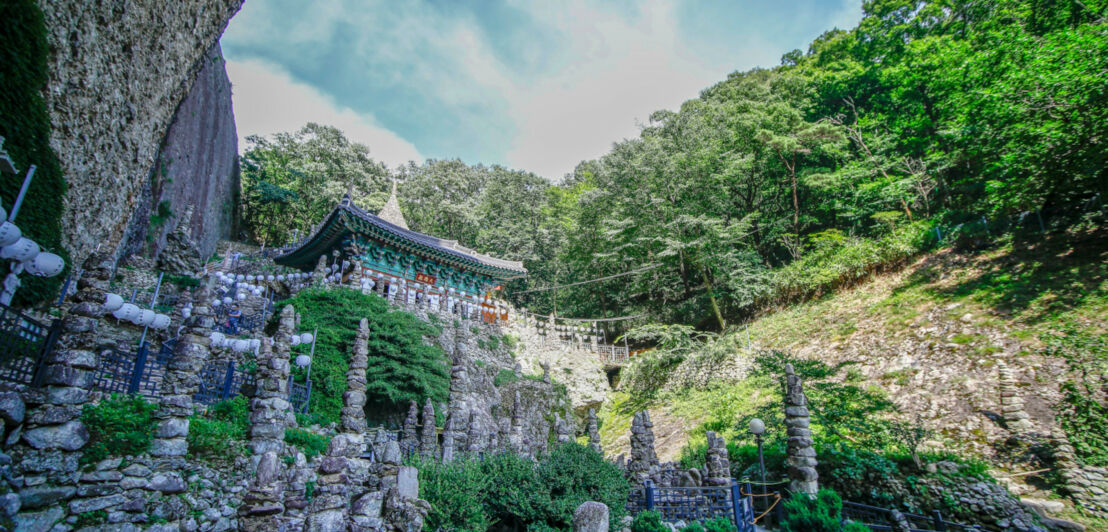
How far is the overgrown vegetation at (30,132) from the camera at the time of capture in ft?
23.2

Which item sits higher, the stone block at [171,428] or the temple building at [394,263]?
the temple building at [394,263]

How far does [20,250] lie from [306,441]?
5.52m

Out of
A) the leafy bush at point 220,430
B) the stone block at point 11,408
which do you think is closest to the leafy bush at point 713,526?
the leafy bush at point 220,430

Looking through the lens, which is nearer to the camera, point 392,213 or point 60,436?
point 60,436

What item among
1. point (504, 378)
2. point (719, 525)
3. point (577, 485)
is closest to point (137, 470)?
point (577, 485)

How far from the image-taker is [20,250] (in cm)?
683

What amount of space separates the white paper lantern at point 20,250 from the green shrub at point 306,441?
16.3 ft

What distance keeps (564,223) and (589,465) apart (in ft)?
79.1

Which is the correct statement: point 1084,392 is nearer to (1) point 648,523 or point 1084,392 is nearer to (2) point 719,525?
(2) point 719,525

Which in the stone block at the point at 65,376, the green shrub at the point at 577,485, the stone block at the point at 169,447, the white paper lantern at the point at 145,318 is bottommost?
the green shrub at the point at 577,485

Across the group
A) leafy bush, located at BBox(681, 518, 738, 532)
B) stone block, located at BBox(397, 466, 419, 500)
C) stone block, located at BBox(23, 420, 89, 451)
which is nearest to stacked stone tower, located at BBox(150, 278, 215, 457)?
stone block, located at BBox(23, 420, 89, 451)

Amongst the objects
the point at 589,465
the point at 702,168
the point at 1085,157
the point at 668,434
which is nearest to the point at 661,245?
the point at 702,168

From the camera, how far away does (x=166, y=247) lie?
17875 millimetres

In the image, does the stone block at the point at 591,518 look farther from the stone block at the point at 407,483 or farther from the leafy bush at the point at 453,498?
the leafy bush at the point at 453,498
